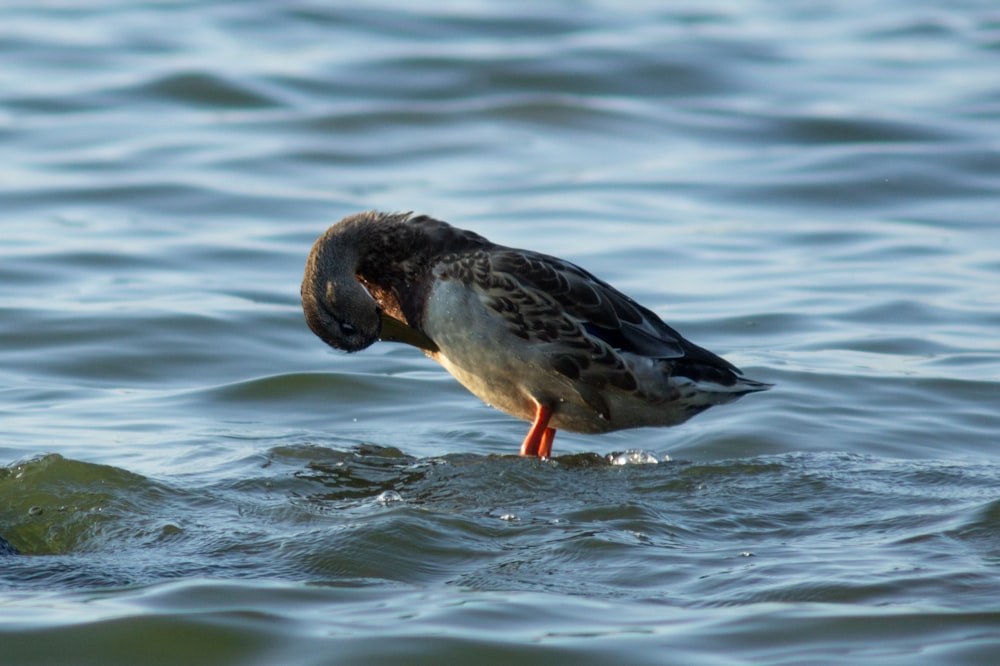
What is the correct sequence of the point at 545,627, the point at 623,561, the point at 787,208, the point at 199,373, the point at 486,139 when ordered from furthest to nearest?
the point at 486,139 → the point at 787,208 → the point at 199,373 → the point at 623,561 → the point at 545,627

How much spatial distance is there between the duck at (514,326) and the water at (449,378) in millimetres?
367

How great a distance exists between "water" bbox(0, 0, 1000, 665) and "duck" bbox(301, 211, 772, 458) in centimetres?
37

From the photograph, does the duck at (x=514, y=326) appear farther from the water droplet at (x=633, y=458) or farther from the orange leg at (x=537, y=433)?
the water droplet at (x=633, y=458)

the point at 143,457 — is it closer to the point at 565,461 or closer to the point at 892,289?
the point at 565,461

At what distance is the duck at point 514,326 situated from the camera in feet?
26.8

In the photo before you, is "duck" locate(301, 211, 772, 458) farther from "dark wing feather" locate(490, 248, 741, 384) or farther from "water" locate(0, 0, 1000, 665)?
"water" locate(0, 0, 1000, 665)

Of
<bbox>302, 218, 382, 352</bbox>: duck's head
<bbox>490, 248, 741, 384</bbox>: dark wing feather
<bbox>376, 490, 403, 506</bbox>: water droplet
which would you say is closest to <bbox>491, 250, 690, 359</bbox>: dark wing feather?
<bbox>490, 248, 741, 384</bbox>: dark wing feather

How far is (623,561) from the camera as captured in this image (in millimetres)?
6629

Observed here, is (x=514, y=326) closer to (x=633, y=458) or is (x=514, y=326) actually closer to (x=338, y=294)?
(x=338, y=294)

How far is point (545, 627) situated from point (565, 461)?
2.81 meters

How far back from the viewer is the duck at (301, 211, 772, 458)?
26.8 feet

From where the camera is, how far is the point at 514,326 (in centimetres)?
814

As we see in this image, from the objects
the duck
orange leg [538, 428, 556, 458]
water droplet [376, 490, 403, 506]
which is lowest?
water droplet [376, 490, 403, 506]

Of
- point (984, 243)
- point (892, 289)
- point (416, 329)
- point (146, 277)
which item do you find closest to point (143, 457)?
point (416, 329)
